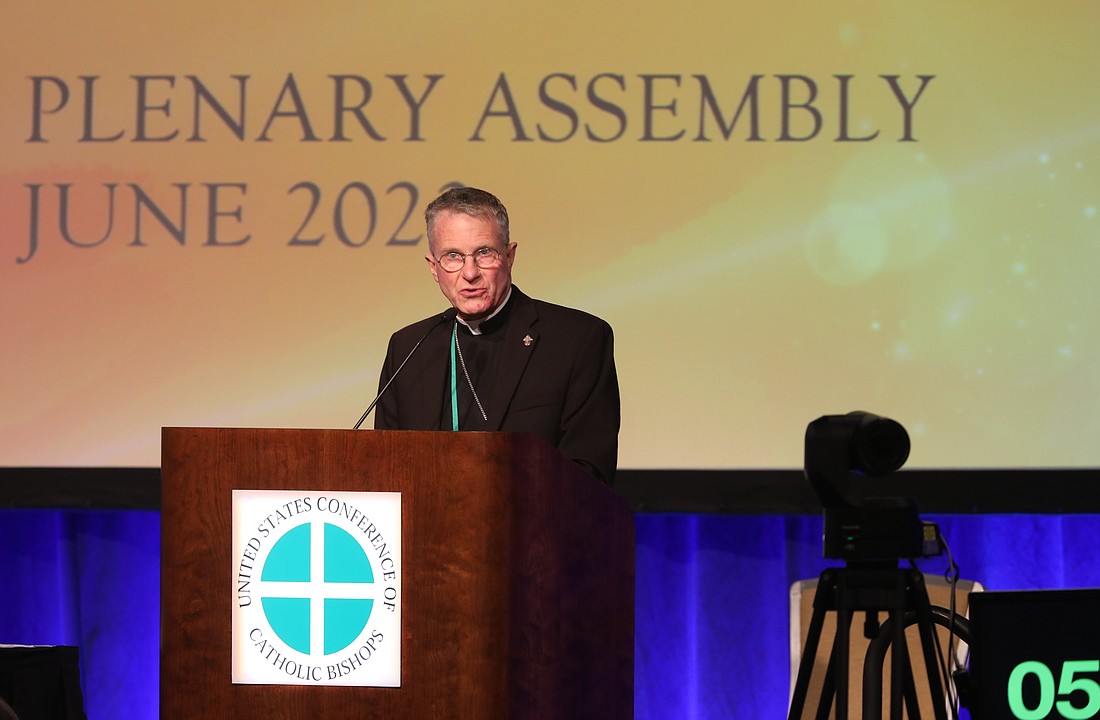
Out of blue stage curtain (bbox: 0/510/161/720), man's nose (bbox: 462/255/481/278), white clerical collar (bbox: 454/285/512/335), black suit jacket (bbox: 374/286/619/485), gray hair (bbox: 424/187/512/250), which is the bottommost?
blue stage curtain (bbox: 0/510/161/720)

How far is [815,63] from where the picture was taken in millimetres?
4129

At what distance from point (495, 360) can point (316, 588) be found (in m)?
1.05

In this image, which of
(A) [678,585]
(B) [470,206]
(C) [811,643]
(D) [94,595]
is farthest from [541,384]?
(D) [94,595]

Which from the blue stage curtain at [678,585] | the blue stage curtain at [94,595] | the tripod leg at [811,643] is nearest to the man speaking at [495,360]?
the tripod leg at [811,643]

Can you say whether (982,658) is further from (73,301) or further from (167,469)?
(73,301)

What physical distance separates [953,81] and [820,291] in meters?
0.74

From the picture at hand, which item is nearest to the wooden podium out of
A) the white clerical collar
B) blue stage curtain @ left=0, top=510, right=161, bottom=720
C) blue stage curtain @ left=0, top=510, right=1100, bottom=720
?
the white clerical collar

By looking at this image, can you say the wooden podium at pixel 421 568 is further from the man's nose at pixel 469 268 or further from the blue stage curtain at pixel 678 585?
the blue stage curtain at pixel 678 585

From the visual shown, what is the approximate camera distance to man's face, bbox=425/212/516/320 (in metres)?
2.74

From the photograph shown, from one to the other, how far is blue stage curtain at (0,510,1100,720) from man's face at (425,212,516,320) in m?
1.75

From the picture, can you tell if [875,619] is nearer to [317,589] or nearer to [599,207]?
[317,589]

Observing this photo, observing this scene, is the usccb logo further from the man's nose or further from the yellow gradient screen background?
the yellow gradient screen background

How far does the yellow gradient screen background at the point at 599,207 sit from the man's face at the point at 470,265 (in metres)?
1.32

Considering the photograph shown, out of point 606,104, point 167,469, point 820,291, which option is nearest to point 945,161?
point 820,291
